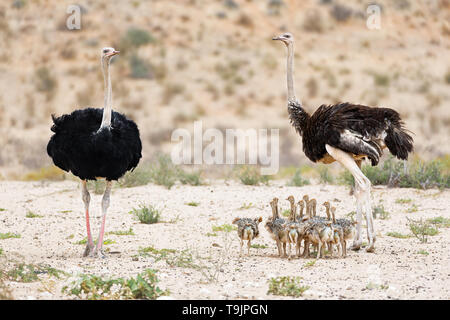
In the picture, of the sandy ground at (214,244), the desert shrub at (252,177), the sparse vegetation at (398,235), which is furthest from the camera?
the desert shrub at (252,177)

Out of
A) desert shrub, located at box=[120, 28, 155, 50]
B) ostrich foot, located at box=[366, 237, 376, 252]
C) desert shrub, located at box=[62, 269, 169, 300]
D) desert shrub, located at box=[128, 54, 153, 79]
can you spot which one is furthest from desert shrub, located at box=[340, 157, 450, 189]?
desert shrub, located at box=[120, 28, 155, 50]

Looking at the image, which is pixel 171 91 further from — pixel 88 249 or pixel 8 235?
pixel 88 249

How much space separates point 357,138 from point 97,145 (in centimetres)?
305

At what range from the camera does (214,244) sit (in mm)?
10055

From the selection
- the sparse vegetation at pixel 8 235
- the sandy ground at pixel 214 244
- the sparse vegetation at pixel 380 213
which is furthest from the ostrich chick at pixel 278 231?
the sparse vegetation at pixel 8 235

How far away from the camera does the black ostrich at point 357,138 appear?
363 inches

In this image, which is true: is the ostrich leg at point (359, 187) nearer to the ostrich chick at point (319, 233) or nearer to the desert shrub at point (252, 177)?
the ostrich chick at point (319, 233)

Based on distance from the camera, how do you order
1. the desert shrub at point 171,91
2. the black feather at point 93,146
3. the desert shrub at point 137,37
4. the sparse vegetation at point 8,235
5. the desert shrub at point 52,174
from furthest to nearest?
the desert shrub at point 137,37 < the desert shrub at point 171,91 < the desert shrub at point 52,174 < the sparse vegetation at point 8,235 < the black feather at point 93,146

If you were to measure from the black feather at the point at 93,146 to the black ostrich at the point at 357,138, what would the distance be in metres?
2.20

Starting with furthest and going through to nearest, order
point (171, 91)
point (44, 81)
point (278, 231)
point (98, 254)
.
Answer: point (171, 91), point (44, 81), point (98, 254), point (278, 231)

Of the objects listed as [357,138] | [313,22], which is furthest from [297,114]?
[313,22]

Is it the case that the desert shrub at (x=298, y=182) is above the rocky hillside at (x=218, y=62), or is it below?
below

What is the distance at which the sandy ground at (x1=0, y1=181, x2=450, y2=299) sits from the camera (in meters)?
7.41

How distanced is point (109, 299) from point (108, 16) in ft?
101
